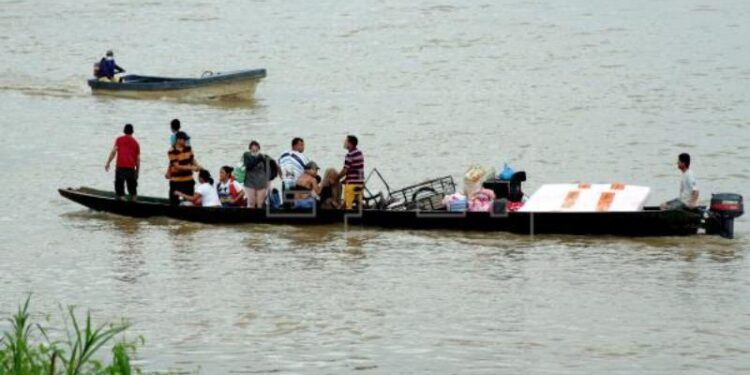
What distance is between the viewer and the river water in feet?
50.8

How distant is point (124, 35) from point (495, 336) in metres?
40.0

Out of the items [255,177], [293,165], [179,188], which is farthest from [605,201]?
[179,188]

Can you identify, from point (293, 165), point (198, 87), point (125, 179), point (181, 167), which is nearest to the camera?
point (293, 165)

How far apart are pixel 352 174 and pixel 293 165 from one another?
2.49 ft

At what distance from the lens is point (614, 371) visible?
1409cm

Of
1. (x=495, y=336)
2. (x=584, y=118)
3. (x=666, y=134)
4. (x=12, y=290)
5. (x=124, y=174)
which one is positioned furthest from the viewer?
(x=584, y=118)

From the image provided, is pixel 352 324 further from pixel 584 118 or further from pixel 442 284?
pixel 584 118

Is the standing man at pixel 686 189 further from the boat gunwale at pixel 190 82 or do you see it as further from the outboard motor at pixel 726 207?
the boat gunwale at pixel 190 82

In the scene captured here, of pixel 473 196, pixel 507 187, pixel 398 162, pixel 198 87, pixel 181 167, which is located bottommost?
pixel 473 196

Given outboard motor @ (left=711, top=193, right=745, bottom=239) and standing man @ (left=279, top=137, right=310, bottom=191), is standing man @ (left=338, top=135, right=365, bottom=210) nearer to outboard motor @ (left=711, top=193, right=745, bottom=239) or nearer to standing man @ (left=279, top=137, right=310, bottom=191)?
standing man @ (left=279, top=137, right=310, bottom=191)

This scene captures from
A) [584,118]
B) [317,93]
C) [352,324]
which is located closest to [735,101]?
[584,118]

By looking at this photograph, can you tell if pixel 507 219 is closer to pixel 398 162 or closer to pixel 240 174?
pixel 240 174

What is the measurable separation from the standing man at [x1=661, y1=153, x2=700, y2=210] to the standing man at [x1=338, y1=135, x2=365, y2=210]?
12.6ft

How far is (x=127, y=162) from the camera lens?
71.6 feet
